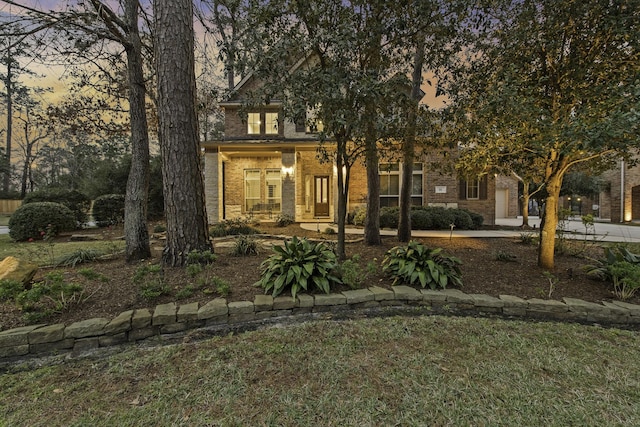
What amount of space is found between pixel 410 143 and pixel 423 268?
2356 mm

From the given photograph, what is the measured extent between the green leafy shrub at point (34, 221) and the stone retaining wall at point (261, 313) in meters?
6.67

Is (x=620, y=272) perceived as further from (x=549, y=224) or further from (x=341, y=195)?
(x=341, y=195)

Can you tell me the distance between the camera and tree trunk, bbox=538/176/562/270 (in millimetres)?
4348

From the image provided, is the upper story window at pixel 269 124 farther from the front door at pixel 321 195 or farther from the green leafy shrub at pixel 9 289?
the green leafy shrub at pixel 9 289

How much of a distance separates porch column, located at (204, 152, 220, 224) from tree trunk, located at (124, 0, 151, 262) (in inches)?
259

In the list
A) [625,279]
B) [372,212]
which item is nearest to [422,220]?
[372,212]

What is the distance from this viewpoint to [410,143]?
16.5 feet

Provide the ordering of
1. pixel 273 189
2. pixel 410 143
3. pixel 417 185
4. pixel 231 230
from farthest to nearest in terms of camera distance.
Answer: pixel 273 189
pixel 417 185
pixel 231 230
pixel 410 143

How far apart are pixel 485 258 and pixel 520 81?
3283mm

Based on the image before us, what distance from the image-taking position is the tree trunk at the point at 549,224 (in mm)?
4348

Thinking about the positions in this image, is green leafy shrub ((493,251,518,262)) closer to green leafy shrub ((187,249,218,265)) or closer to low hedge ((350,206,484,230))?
low hedge ((350,206,484,230))

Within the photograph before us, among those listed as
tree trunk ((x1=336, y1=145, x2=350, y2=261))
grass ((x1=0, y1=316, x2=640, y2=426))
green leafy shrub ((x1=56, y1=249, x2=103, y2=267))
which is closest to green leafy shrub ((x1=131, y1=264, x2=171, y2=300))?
grass ((x1=0, y1=316, x2=640, y2=426))

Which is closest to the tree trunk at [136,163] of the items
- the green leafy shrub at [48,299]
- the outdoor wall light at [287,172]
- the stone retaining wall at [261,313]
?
the green leafy shrub at [48,299]

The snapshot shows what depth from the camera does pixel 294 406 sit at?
1722 millimetres
